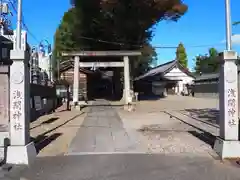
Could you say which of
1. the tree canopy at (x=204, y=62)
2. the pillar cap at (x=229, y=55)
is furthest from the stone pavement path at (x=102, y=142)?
the tree canopy at (x=204, y=62)

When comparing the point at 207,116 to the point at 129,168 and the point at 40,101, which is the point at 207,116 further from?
the point at 129,168

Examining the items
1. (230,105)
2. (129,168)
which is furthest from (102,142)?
(230,105)

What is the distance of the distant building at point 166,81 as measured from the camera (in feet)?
203

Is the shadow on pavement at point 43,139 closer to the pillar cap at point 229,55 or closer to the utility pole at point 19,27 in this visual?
the utility pole at point 19,27

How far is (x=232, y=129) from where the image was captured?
8531mm

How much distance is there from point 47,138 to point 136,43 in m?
26.3

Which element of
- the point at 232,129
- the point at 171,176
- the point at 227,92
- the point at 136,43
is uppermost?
the point at 136,43

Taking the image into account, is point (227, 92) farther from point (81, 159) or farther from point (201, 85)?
point (201, 85)

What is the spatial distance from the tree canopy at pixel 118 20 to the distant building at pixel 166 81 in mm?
21422

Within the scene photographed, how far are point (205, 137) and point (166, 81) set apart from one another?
51834 mm

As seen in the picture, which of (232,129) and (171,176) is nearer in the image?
(171,176)

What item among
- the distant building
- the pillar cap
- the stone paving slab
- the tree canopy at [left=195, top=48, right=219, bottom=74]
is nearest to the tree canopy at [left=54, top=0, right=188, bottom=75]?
the distant building

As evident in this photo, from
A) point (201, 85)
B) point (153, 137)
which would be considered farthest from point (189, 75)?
point (153, 137)

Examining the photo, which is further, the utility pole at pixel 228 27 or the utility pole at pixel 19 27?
the utility pole at pixel 228 27
